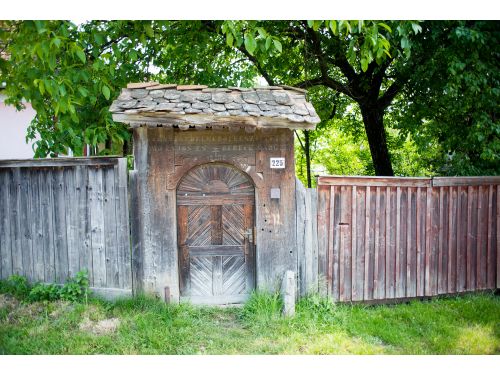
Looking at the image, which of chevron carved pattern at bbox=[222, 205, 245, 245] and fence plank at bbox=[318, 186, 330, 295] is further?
fence plank at bbox=[318, 186, 330, 295]

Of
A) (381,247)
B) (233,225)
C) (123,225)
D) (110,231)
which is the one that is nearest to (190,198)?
(233,225)

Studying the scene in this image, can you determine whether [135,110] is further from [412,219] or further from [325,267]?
[412,219]

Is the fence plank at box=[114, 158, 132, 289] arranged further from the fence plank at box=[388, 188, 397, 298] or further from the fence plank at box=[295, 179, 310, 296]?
the fence plank at box=[388, 188, 397, 298]

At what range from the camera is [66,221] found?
622 centimetres

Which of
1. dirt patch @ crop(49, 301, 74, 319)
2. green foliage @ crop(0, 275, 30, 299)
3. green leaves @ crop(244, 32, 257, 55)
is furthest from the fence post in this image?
green foliage @ crop(0, 275, 30, 299)

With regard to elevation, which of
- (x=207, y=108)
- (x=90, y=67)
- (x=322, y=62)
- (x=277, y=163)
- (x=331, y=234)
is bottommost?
(x=331, y=234)

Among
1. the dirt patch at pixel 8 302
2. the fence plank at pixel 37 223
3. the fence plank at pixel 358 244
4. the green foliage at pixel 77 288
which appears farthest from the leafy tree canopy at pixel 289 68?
the dirt patch at pixel 8 302

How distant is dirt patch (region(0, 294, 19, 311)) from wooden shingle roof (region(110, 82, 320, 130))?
10.1 ft

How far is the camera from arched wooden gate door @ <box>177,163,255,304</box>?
6070mm

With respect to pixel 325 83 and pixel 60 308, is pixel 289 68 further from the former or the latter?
pixel 60 308

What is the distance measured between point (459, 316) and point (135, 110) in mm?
5517

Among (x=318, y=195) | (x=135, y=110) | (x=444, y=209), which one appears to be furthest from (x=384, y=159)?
(x=135, y=110)

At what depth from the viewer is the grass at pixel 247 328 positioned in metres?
4.94

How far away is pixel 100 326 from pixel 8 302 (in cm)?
160
